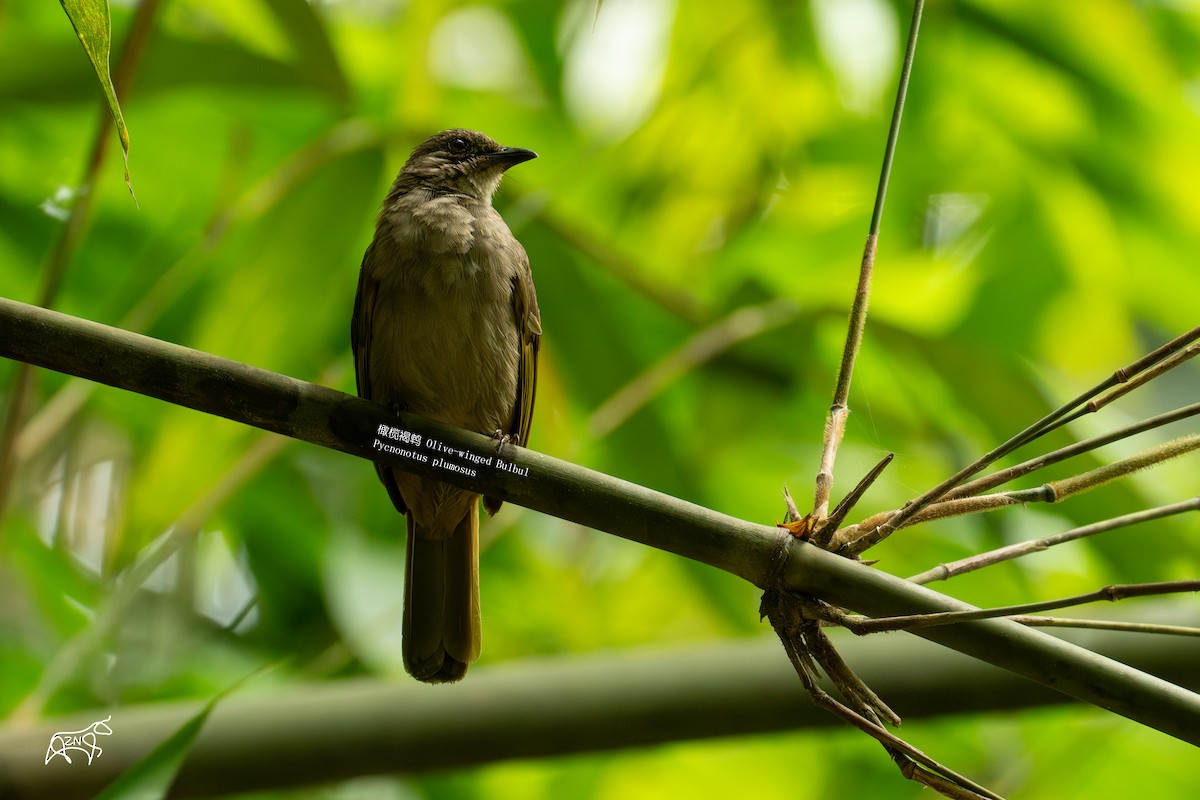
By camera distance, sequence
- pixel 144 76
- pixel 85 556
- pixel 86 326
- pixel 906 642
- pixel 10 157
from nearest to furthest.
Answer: pixel 86 326 → pixel 906 642 → pixel 144 76 → pixel 85 556 → pixel 10 157

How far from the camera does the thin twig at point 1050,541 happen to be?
1.22 m

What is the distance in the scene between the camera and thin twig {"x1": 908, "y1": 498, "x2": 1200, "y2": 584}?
1.22m

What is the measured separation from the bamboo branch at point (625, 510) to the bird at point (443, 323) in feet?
3.24

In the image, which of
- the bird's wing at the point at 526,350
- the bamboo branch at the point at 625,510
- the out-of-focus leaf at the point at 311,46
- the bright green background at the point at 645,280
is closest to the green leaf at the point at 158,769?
the bright green background at the point at 645,280

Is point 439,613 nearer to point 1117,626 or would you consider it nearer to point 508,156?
point 508,156

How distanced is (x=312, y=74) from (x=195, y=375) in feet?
4.80

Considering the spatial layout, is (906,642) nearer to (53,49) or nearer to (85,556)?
(85,556)

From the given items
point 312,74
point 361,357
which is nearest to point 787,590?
point 361,357

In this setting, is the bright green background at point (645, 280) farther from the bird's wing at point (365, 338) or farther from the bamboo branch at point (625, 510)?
the bamboo branch at point (625, 510)

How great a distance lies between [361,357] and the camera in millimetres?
2543

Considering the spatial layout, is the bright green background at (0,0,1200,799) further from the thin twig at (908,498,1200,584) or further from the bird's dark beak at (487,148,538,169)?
the thin twig at (908,498,1200,584)

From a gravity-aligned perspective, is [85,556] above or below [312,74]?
below
